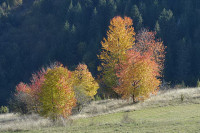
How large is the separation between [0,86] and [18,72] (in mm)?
9279

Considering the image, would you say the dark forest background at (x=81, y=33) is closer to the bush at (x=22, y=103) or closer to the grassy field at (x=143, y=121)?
the grassy field at (x=143, y=121)

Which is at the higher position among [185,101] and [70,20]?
[70,20]

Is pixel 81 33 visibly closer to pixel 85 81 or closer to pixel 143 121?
pixel 85 81

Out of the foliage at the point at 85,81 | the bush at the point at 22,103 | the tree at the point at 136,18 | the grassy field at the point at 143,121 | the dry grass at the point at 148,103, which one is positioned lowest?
the grassy field at the point at 143,121

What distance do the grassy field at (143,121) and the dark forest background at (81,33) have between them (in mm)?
39005

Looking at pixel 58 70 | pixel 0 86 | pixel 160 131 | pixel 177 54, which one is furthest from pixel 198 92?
pixel 0 86

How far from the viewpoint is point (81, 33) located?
4195 inches

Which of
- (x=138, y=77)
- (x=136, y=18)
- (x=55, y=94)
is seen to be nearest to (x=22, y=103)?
(x=55, y=94)

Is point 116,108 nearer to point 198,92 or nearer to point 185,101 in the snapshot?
point 185,101

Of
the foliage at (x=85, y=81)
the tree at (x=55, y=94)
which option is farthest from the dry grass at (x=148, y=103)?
the tree at (x=55, y=94)

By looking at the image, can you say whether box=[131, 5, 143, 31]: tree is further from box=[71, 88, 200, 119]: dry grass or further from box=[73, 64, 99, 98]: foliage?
box=[71, 88, 200, 119]: dry grass

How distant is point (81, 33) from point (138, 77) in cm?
7664

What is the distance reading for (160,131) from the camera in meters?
15.5

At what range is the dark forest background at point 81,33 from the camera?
271 feet
